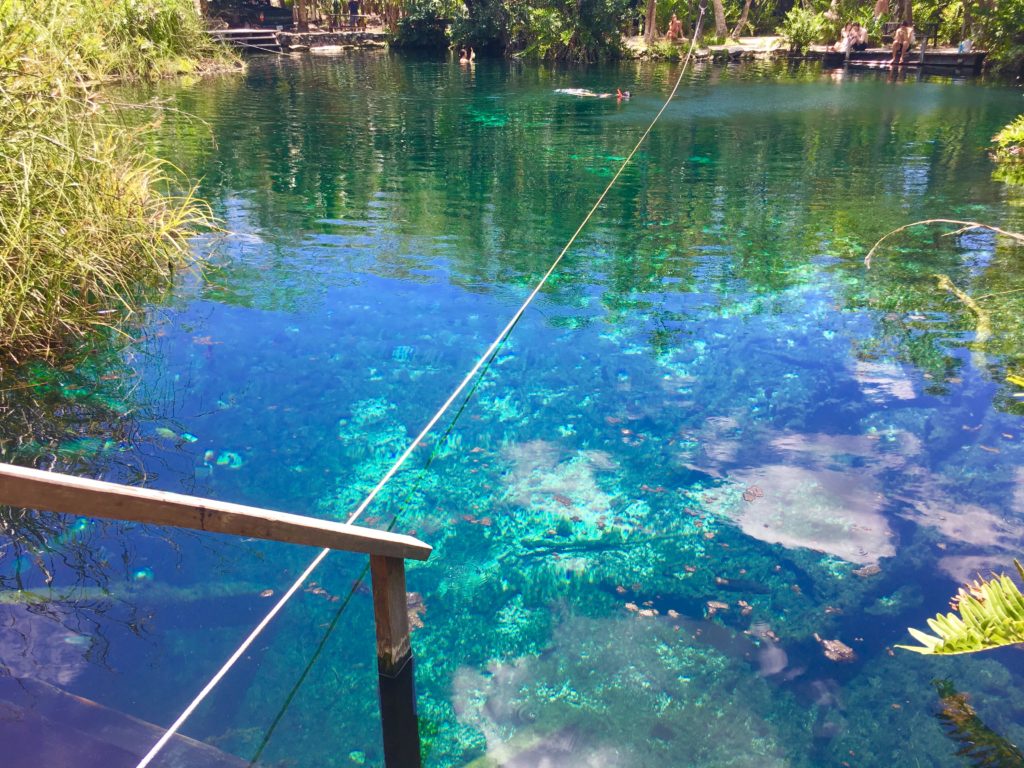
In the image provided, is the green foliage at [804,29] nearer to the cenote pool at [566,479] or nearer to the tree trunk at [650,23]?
the tree trunk at [650,23]

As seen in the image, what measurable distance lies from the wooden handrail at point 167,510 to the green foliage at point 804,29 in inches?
1484

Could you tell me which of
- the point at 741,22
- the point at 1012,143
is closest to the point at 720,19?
the point at 741,22

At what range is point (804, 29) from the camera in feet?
113

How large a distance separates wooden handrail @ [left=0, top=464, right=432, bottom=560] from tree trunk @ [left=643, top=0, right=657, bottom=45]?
1477 inches

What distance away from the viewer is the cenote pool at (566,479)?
3562mm

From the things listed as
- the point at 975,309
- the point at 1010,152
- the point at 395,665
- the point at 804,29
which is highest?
the point at 804,29

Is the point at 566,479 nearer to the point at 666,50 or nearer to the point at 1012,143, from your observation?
the point at 1012,143

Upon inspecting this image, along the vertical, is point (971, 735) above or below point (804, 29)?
below

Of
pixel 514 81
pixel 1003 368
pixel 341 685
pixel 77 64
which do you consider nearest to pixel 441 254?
pixel 77 64

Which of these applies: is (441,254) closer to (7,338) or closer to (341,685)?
(7,338)

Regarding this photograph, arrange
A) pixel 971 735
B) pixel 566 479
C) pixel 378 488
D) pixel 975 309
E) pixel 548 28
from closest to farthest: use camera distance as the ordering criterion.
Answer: pixel 971 735 → pixel 378 488 → pixel 566 479 → pixel 975 309 → pixel 548 28

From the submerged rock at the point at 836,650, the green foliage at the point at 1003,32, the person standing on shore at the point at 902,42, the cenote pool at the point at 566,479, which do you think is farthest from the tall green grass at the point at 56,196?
the person standing on shore at the point at 902,42

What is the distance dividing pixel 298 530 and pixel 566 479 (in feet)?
9.19

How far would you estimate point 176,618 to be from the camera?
3994 millimetres
